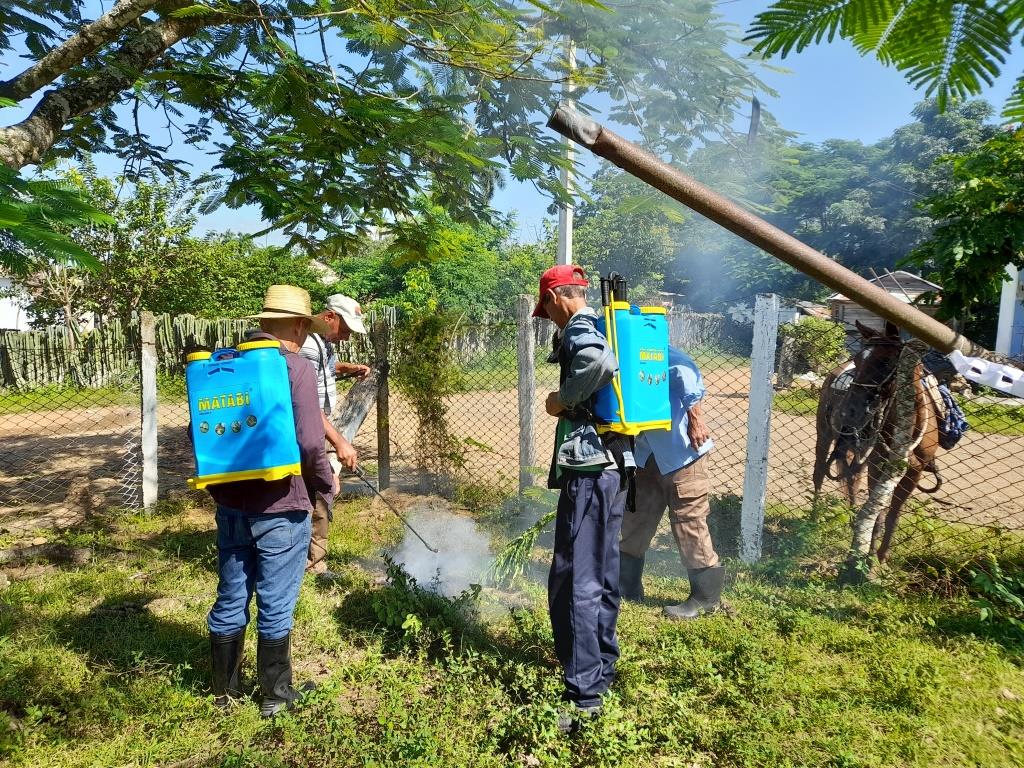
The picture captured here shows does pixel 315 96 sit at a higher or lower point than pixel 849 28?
higher

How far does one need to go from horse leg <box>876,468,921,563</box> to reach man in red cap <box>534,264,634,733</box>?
2320 mm

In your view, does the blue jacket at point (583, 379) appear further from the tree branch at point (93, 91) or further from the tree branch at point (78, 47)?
the tree branch at point (78, 47)

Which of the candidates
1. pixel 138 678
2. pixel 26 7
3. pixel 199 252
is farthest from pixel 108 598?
pixel 199 252

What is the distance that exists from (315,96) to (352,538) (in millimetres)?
3253

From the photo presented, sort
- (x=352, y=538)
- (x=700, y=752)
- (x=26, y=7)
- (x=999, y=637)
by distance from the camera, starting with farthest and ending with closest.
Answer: (x=352, y=538) → (x=26, y=7) → (x=999, y=637) → (x=700, y=752)

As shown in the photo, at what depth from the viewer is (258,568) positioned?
2.65m

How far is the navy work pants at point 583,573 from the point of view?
2.53 meters

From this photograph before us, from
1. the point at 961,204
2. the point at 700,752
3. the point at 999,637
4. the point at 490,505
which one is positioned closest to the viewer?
the point at 700,752

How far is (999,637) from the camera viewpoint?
3039 millimetres

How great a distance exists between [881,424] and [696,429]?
125 centimetres

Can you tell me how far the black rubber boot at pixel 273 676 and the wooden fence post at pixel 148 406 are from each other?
328 centimetres

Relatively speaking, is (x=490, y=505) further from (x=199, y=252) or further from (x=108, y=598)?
(x=199, y=252)

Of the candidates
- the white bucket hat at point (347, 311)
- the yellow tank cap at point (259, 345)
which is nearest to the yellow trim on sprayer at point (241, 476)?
the yellow tank cap at point (259, 345)

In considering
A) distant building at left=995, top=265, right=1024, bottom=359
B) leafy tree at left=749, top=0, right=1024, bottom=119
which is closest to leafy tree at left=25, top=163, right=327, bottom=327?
leafy tree at left=749, top=0, right=1024, bottom=119
